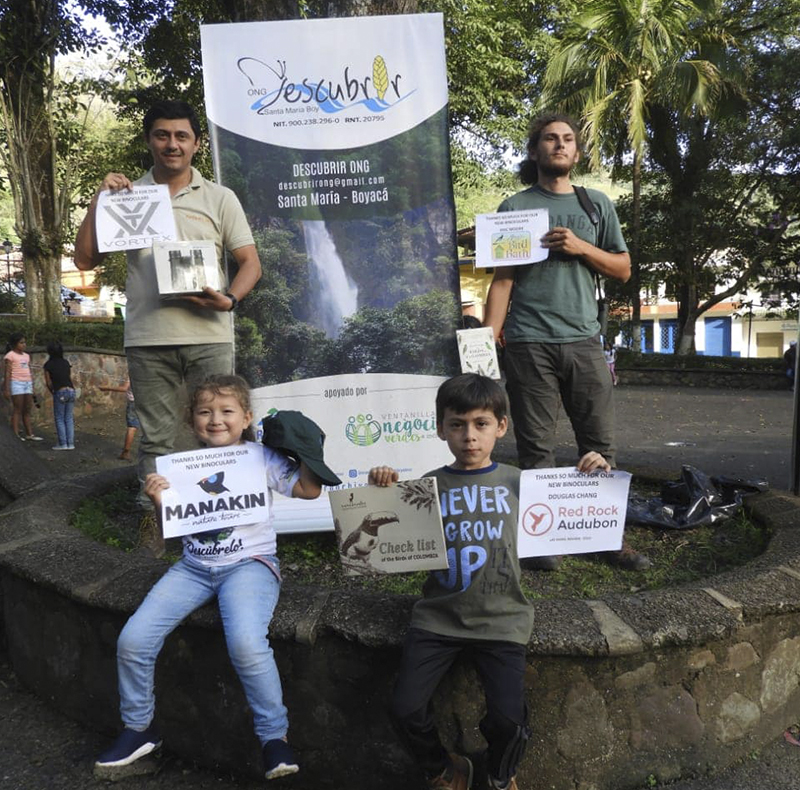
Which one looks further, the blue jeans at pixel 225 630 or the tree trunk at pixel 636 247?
the tree trunk at pixel 636 247

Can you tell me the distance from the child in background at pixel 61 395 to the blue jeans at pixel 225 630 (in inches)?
326

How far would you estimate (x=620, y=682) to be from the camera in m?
2.37

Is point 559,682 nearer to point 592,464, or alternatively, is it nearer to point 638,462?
point 592,464

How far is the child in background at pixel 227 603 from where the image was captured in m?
2.34

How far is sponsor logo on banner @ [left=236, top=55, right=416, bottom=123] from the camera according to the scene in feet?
12.1

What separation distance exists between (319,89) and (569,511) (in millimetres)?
2361

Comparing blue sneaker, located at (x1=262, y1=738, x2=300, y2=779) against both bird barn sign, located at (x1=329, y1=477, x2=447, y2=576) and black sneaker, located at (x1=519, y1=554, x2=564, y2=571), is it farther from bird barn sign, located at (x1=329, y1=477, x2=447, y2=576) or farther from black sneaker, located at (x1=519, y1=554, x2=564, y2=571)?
black sneaker, located at (x1=519, y1=554, x2=564, y2=571)

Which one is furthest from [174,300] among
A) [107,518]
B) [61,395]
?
[61,395]

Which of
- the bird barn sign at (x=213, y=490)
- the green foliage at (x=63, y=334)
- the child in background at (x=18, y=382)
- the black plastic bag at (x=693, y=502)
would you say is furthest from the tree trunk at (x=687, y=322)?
the bird barn sign at (x=213, y=490)

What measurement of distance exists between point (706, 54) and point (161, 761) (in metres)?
21.1

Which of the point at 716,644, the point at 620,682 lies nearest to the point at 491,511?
the point at 620,682

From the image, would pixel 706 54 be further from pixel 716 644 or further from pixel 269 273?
pixel 716 644

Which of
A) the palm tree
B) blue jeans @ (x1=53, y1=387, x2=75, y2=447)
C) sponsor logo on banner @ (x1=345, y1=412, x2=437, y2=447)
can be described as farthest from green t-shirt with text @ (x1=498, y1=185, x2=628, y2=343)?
the palm tree

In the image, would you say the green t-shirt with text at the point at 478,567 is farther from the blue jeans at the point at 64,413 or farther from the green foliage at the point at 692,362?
the green foliage at the point at 692,362
